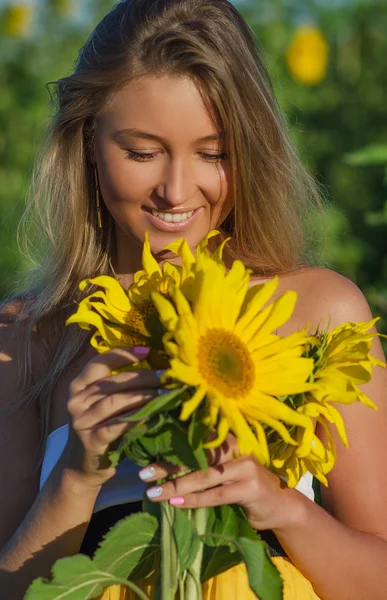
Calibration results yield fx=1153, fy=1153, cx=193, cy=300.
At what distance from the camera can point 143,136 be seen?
1996 mm

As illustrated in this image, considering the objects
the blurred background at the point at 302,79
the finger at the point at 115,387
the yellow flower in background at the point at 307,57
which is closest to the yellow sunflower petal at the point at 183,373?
the finger at the point at 115,387

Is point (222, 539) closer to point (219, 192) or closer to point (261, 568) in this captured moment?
point (261, 568)

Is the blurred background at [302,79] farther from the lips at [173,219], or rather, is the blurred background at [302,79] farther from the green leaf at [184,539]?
the green leaf at [184,539]

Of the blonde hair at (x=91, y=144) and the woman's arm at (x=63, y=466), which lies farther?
the blonde hair at (x=91, y=144)

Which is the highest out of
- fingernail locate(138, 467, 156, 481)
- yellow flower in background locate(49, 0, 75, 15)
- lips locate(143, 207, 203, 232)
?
yellow flower in background locate(49, 0, 75, 15)

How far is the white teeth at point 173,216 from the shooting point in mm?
2031

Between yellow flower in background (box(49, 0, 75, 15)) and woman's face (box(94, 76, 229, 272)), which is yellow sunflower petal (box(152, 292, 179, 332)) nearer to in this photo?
woman's face (box(94, 76, 229, 272))

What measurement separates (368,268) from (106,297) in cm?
296

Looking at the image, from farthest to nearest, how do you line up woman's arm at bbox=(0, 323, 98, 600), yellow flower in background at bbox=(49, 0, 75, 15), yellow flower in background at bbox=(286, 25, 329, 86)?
1. yellow flower in background at bbox=(49, 0, 75, 15)
2. yellow flower in background at bbox=(286, 25, 329, 86)
3. woman's arm at bbox=(0, 323, 98, 600)

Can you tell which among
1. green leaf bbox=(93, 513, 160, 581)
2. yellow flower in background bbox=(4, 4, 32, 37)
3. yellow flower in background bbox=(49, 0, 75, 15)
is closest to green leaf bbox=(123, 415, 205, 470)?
green leaf bbox=(93, 513, 160, 581)

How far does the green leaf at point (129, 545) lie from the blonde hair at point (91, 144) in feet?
2.45

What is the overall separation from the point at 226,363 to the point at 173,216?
67cm

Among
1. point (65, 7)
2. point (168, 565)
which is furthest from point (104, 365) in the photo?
point (65, 7)

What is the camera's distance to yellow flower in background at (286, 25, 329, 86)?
5586 mm
